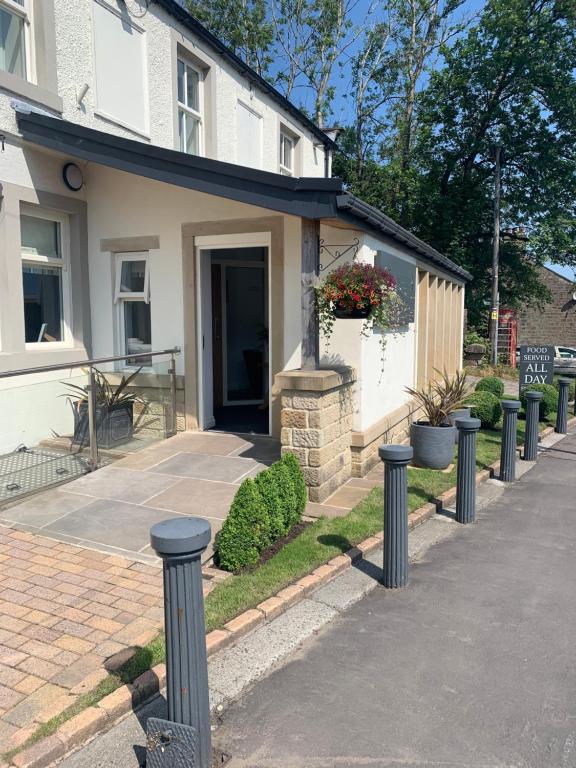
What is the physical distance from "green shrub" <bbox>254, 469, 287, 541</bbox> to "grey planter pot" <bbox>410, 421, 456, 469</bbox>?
3202 mm

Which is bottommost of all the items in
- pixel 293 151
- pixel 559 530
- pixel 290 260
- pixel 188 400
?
pixel 559 530

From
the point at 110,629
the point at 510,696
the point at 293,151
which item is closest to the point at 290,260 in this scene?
the point at 110,629

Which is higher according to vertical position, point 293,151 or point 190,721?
point 293,151

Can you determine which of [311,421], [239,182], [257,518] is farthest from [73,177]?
[257,518]

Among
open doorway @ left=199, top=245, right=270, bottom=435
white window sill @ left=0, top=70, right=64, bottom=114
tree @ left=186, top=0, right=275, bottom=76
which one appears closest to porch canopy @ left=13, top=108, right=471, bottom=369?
white window sill @ left=0, top=70, right=64, bottom=114

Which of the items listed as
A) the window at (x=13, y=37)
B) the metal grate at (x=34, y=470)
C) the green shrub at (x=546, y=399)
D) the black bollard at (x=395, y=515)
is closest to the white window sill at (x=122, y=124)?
the window at (x=13, y=37)

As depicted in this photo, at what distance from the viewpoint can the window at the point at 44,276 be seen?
7382 mm

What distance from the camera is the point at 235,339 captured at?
10.3 meters

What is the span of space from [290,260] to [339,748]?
5.38 meters

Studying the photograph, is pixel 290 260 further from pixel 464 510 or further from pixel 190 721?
pixel 190 721

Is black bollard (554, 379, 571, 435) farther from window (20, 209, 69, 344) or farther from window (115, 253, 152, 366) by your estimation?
window (20, 209, 69, 344)

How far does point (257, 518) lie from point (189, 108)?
780 cm

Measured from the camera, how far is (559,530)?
5848 millimetres

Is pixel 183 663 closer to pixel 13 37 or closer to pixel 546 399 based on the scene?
pixel 13 37
